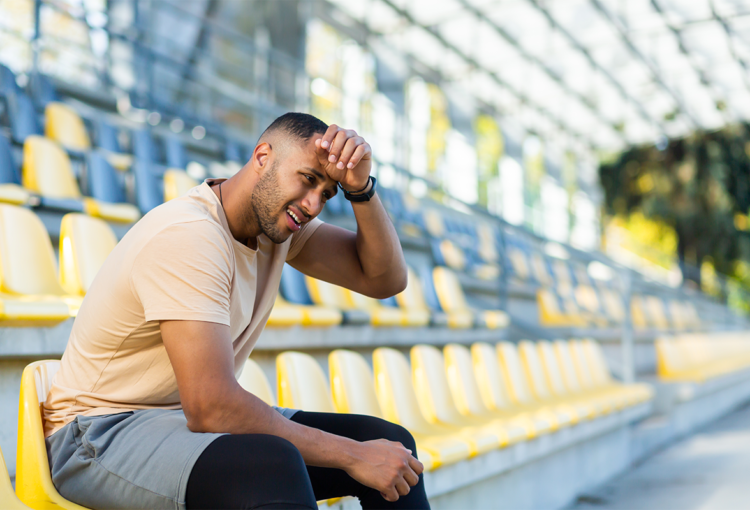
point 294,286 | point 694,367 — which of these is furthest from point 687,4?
point 294,286

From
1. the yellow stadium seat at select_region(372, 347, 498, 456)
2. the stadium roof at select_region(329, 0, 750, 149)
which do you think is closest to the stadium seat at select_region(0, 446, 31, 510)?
the yellow stadium seat at select_region(372, 347, 498, 456)

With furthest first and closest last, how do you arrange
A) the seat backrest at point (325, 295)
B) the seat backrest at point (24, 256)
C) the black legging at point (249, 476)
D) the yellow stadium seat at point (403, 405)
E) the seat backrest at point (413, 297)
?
the seat backrest at point (413, 297)
the seat backrest at point (325, 295)
the yellow stadium seat at point (403, 405)
the seat backrest at point (24, 256)
the black legging at point (249, 476)

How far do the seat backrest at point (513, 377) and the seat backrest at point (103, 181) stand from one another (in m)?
1.74

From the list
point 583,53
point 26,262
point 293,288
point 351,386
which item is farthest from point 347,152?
point 583,53

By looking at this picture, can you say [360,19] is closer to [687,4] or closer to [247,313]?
[687,4]

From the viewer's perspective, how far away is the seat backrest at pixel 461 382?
2.35 m

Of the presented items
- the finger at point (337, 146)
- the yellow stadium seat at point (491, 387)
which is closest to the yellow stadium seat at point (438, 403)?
the yellow stadium seat at point (491, 387)

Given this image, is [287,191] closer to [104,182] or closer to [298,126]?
[298,126]

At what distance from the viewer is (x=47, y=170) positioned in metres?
2.78

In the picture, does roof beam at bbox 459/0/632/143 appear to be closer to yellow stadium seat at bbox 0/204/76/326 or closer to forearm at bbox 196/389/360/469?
yellow stadium seat at bbox 0/204/76/326

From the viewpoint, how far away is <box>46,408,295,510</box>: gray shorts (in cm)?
87

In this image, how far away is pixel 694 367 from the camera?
540cm

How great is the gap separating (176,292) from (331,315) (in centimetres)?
145

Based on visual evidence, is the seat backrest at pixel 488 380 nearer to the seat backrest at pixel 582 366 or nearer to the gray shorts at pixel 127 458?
the seat backrest at pixel 582 366
